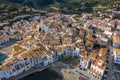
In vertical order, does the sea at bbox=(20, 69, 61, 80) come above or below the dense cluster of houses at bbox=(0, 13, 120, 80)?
below

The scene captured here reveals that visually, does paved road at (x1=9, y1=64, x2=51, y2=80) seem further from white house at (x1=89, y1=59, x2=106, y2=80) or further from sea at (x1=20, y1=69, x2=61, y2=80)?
white house at (x1=89, y1=59, x2=106, y2=80)

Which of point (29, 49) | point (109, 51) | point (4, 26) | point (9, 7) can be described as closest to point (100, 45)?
point (109, 51)

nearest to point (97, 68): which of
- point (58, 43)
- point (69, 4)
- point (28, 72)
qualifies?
point (58, 43)

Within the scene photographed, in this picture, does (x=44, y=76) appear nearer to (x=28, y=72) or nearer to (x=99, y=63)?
(x=28, y=72)

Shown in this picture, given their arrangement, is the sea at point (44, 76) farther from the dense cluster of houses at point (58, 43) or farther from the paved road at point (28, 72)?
the dense cluster of houses at point (58, 43)

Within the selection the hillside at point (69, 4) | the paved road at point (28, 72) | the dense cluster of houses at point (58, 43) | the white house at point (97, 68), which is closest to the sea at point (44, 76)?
the paved road at point (28, 72)

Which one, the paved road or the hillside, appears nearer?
the paved road

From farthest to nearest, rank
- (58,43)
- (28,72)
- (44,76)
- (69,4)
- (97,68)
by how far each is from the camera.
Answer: (69,4)
(58,43)
(28,72)
(44,76)
(97,68)

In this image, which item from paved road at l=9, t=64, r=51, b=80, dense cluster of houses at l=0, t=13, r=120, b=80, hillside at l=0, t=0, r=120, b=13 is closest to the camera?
paved road at l=9, t=64, r=51, b=80

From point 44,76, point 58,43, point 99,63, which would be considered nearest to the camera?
point 99,63

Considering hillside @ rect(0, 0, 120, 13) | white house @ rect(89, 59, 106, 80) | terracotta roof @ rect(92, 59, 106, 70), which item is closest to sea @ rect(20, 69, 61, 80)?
white house @ rect(89, 59, 106, 80)

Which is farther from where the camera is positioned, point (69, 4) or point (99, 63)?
point (69, 4)
